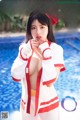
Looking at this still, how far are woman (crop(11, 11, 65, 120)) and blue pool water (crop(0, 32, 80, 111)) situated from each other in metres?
0.21

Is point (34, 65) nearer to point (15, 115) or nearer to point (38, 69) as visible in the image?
point (38, 69)

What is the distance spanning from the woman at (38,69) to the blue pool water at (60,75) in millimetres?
213

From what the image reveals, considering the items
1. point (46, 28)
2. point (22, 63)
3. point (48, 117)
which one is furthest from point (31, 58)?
point (48, 117)

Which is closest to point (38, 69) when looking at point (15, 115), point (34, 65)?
point (34, 65)

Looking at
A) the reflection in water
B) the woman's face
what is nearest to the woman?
the woman's face

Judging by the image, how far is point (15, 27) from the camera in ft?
7.80

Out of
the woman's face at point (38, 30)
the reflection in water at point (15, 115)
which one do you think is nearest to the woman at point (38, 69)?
the woman's face at point (38, 30)

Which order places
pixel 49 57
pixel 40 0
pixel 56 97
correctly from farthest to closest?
pixel 40 0, pixel 56 97, pixel 49 57

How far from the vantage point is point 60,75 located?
2316mm

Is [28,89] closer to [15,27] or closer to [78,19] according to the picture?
[15,27]

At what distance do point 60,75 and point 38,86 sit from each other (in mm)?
314

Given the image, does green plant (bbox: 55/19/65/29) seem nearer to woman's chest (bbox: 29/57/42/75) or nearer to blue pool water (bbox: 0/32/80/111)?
blue pool water (bbox: 0/32/80/111)

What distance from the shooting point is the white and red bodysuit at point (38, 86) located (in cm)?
203

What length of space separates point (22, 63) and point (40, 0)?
1.72 feet
